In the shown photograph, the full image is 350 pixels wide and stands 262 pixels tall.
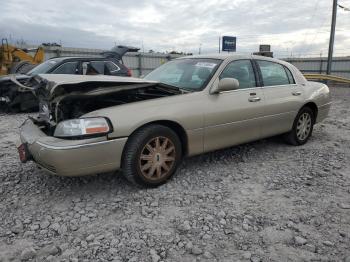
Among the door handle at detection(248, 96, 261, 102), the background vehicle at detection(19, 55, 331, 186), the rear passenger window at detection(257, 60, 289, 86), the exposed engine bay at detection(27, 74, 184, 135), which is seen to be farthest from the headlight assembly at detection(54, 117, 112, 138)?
the rear passenger window at detection(257, 60, 289, 86)

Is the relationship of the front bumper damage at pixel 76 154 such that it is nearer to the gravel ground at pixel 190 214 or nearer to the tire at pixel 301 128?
the gravel ground at pixel 190 214

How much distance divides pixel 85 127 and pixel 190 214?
1.31 m

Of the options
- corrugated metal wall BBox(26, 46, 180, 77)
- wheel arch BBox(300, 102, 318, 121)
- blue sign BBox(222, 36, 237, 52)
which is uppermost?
blue sign BBox(222, 36, 237, 52)

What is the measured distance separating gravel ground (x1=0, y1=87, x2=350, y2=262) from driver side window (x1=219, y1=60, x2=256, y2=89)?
1091mm

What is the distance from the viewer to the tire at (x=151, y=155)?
138 inches

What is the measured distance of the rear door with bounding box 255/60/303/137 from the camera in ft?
16.0

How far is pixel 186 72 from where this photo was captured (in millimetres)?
4559

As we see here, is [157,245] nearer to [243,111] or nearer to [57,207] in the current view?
[57,207]

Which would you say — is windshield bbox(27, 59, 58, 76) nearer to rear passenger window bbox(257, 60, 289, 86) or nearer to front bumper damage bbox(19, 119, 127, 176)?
front bumper damage bbox(19, 119, 127, 176)

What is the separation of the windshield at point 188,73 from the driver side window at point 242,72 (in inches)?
6.7

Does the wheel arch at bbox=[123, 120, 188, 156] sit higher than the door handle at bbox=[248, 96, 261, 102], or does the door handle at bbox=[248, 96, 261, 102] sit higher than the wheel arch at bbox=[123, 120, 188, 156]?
the door handle at bbox=[248, 96, 261, 102]

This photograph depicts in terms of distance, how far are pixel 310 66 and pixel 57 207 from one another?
73.2 ft

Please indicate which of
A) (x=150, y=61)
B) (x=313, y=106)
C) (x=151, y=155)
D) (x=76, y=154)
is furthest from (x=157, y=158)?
(x=150, y=61)

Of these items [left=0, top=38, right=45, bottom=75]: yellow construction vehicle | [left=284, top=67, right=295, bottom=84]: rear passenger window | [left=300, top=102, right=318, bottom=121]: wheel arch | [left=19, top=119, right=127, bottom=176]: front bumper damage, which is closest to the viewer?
[left=19, top=119, right=127, bottom=176]: front bumper damage
